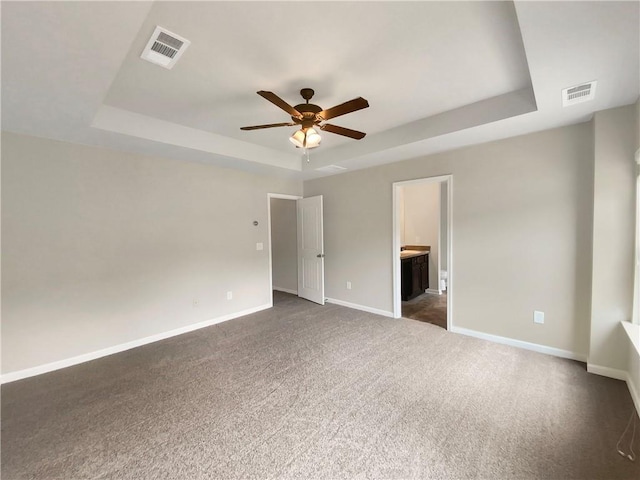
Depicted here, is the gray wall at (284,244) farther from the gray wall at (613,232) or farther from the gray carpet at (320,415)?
the gray wall at (613,232)

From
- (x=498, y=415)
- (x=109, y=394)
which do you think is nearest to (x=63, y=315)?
(x=109, y=394)

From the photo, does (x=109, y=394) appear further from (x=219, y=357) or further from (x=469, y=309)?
(x=469, y=309)

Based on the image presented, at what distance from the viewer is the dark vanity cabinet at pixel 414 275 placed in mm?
5185

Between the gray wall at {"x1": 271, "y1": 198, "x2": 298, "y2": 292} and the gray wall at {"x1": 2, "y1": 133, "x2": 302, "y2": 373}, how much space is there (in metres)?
1.64

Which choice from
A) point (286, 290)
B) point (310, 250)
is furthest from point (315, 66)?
point (286, 290)

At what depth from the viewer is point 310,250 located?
17.7 feet

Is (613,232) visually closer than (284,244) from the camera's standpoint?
Yes

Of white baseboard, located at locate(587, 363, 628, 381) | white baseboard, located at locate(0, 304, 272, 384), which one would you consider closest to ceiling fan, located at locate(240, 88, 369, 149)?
white baseboard, located at locate(0, 304, 272, 384)

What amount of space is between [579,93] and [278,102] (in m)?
2.39

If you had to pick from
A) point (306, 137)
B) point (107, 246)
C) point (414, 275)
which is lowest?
point (414, 275)

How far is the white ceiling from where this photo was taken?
1.47 meters

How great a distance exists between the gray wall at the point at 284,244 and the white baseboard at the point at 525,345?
3491 millimetres

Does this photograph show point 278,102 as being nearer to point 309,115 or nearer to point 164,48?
point 309,115

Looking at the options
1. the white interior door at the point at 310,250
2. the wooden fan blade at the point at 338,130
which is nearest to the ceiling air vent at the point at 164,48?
the wooden fan blade at the point at 338,130
